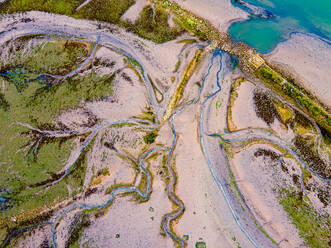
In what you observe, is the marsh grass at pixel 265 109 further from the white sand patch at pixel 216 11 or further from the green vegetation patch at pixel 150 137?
the green vegetation patch at pixel 150 137

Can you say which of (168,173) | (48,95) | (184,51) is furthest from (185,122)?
(48,95)

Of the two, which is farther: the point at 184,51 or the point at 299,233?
the point at 184,51

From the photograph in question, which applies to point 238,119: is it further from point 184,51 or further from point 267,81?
point 184,51

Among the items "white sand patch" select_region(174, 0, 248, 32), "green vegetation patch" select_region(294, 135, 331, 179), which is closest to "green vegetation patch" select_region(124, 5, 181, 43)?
"white sand patch" select_region(174, 0, 248, 32)

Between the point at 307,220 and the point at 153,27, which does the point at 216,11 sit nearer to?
the point at 153,27

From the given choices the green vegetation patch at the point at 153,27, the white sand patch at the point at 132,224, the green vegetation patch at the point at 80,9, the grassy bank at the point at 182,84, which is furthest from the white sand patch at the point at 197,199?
the green vegetation patch at the point at 80,9

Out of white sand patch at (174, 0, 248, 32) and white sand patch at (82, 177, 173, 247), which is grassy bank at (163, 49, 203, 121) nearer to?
white sand patch at (174, 0, 248, 32)
